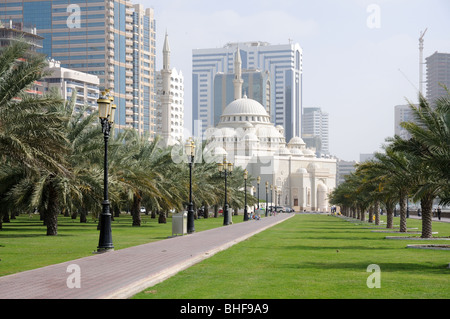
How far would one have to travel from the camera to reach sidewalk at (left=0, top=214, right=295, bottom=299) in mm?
9641

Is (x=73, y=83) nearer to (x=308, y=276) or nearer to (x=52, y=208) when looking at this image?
(x=52, y=208)

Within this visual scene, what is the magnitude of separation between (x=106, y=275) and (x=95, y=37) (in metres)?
114

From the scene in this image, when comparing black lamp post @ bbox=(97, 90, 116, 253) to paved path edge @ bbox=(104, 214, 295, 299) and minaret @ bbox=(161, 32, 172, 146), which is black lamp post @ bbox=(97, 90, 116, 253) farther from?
minaret @ bbox=(161, 32, 172, 146)

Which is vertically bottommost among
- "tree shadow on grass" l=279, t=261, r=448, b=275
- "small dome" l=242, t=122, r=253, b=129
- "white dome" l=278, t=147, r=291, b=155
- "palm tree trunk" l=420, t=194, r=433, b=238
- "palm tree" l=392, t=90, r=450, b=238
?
"tree shadow on grass" l=279, t=261, r=448, b=275

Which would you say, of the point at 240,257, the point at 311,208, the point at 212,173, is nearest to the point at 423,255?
the point at 240,257

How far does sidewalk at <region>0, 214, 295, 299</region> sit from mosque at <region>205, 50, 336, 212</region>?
372ft

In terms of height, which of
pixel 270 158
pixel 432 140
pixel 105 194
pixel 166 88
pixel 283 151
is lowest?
pixel 105 194

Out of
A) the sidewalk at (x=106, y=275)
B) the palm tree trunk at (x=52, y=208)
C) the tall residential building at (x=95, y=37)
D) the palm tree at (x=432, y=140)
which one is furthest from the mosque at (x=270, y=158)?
the sidewalk at (x=106, y=275)

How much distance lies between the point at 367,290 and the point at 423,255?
24.7ft

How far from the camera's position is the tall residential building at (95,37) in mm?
120688

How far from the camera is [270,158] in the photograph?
133875 mm

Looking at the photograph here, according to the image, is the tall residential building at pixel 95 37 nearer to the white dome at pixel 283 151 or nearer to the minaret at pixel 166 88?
the minaret at pixel 166 88

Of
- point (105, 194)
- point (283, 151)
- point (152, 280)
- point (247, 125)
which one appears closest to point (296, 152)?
point (283, 151)

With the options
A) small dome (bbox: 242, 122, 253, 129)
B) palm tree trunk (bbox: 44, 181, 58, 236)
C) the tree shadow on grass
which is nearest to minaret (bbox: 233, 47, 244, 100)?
small dome (bbox: 242, 122, 253, 129)
